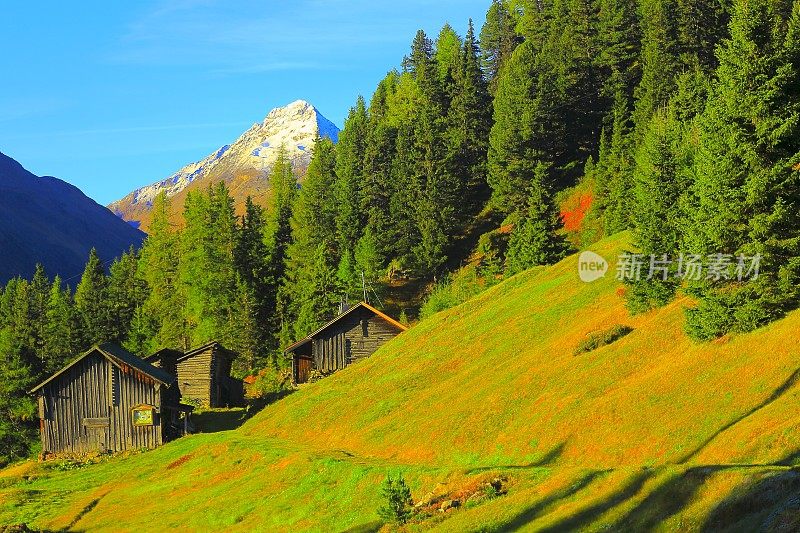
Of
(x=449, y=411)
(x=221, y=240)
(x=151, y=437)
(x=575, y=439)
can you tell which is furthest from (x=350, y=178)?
(x=575, y=439)

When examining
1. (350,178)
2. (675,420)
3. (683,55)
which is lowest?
(675,420)

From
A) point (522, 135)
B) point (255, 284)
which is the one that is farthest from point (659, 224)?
point (255, 284)

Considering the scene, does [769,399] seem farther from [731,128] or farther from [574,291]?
[574,291]

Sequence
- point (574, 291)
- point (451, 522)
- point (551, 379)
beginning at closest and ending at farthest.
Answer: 1. point (451, 522)
2. point (551, 379)
3. point (574, 291)

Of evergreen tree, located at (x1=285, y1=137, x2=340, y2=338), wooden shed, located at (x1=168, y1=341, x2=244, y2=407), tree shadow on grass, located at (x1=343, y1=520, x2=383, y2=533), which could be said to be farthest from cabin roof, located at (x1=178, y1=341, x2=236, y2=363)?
tree shadow on grass, located at (x1=343, y1=520, x2=383, y2=533)

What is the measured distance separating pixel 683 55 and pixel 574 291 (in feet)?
172

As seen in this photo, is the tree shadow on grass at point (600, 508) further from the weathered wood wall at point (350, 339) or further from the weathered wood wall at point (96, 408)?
the weathered wood wall at point (350, 339)

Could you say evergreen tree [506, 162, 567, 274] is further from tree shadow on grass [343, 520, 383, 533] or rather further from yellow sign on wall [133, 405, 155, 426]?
tree shadow on grass [343, 520, 383, 533]

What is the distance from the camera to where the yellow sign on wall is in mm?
63062

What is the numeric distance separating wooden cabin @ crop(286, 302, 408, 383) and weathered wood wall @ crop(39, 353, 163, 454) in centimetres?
1789

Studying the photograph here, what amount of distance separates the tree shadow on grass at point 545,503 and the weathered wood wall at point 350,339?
53.9 m

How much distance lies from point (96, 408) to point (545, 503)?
48.6 meters

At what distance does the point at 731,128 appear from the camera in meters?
39.3

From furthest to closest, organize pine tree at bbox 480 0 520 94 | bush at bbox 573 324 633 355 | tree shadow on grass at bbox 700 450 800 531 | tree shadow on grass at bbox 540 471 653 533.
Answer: pine tree at bbox 480 0 520 94 → bush at bbox 573 324 633 355 → tree shadow on grass at bbox 540 471 653 533 → tree shadow on grass at bbox 700 450 800 531
